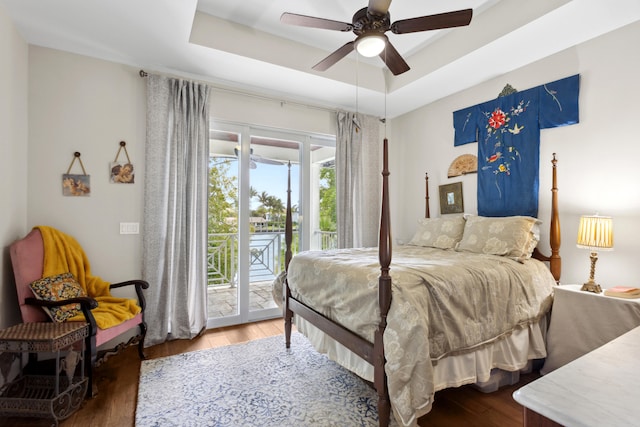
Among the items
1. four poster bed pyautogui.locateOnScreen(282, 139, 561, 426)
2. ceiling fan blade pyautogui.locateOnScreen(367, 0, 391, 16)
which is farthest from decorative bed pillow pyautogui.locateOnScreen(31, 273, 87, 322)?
ceiling fan blade pyautogui.locateOnScreen(367, 0, 391, 16)

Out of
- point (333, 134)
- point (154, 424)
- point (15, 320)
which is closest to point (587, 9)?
point (333, 134)

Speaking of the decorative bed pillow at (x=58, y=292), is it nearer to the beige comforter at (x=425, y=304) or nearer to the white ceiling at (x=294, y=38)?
the beige comforter at (x=425, y=304)

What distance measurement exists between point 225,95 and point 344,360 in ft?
9.59

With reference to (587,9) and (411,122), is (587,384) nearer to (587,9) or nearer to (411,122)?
(587,9)

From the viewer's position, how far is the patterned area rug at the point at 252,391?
1898 mm

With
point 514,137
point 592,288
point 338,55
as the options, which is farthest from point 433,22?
point 592,288

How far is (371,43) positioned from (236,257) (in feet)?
8.83

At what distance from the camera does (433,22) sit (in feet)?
6.56

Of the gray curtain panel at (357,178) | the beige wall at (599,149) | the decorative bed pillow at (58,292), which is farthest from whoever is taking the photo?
the gray curtain panel at (357,178)

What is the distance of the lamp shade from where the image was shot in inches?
89.0

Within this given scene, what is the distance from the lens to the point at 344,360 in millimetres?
2119

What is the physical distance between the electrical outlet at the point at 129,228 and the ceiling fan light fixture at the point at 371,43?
2.55 metres

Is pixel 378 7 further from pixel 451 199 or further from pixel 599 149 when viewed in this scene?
pixel 451 199

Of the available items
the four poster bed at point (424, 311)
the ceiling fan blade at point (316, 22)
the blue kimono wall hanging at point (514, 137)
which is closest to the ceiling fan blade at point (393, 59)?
the ceiling fan blade at point (316, 22)
